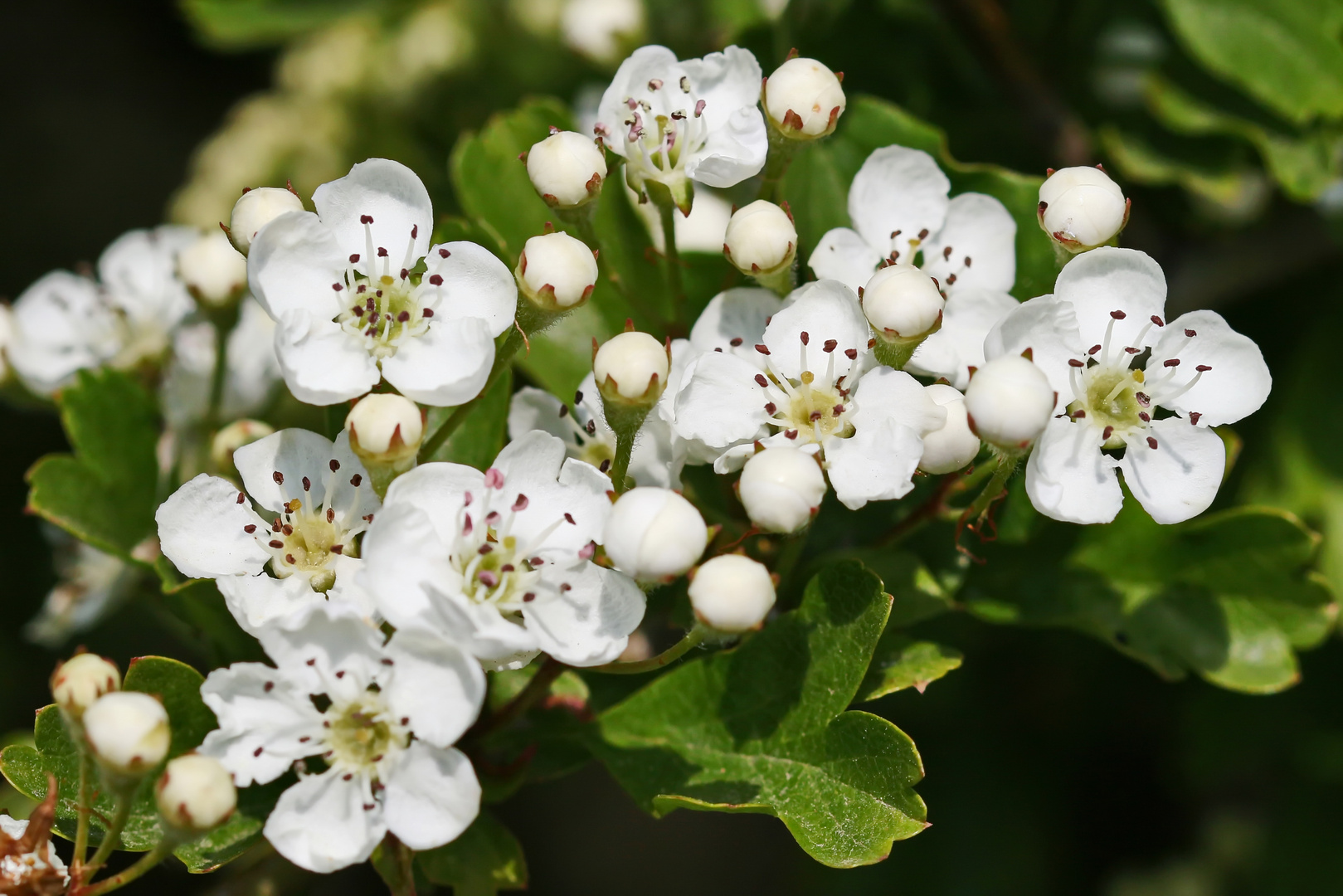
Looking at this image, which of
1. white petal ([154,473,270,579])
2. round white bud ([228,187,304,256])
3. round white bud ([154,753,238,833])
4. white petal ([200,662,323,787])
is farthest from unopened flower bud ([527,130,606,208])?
round white bud ([154,753,238,833])

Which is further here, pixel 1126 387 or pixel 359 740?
pixel 1126 387

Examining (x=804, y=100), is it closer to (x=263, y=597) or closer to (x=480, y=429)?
(x=480, y=429)

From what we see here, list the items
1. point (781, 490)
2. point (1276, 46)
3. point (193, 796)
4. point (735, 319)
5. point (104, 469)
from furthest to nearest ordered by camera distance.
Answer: point (1276, 46), point (104, 469), point (735, 319), point (781, 490), point (193, 796)

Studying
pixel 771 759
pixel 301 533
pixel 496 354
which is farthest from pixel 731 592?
pixel 301 533

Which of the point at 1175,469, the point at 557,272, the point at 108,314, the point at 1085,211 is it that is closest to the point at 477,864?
the point at 557,272

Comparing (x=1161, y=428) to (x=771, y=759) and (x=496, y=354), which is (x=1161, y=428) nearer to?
(x=771, y=759)

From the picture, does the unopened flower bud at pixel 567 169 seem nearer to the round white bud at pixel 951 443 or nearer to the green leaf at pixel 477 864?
the round white bud at pixel 951 443
